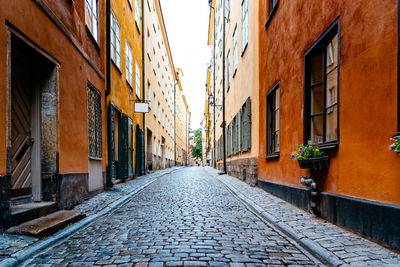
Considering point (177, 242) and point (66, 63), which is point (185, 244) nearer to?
point (177, 242)

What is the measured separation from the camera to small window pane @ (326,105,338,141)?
4695 millimetres

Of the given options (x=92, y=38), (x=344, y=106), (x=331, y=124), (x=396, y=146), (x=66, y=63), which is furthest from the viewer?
(x=92, y=38)

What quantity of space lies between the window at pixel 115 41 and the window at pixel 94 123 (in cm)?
237

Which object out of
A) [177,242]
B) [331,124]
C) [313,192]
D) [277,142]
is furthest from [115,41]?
[177,242]

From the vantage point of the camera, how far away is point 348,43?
4102 mm

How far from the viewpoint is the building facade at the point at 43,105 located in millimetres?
3920

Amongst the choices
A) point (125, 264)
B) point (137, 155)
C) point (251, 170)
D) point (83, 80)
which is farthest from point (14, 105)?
point (137, 155)

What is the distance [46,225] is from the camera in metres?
4.02

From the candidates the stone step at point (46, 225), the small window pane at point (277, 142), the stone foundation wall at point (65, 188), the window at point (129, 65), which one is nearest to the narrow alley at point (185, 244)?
the stone step at point (46, 225)

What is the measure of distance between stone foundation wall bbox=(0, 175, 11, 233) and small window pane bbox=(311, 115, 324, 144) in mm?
4692

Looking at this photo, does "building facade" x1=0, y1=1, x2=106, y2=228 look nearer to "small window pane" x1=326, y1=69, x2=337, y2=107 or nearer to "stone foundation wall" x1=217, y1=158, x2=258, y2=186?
"small window pane" x1=326, y1=69, x2=337, y2=107

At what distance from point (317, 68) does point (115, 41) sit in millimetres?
7217

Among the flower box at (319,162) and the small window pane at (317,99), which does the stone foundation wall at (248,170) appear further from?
Result: the flower box at (319,162)

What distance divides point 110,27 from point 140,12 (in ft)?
24.4
